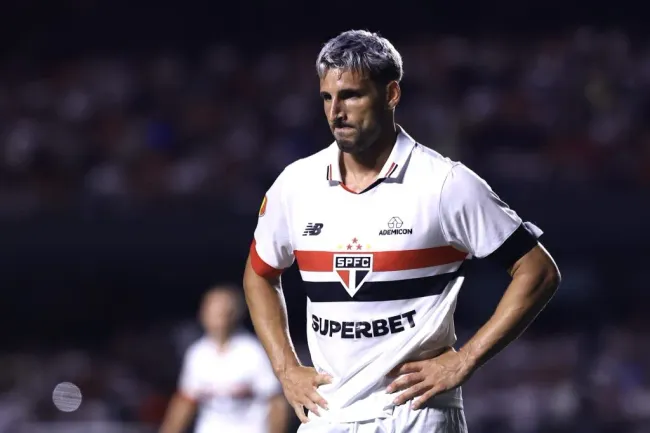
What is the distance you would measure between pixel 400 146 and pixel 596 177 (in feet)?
32.2

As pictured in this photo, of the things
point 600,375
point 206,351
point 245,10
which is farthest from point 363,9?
point 206,351

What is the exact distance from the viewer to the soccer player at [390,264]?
3430 mm

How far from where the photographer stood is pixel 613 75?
13.4 meters

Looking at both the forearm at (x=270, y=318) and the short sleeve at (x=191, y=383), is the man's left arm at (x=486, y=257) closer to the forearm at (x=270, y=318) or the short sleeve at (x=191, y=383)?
the forearm at (x=270, y=318)

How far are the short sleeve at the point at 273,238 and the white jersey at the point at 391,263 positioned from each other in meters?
0.19

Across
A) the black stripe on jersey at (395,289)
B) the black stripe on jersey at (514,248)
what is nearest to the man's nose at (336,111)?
the black stripe on jersey at (395,289)

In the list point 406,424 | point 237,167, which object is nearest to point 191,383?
point 406,424

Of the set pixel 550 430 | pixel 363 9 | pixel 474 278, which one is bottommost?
pixel 550 430

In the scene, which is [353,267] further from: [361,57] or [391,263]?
[361,57]

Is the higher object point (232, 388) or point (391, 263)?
point (391, 263)

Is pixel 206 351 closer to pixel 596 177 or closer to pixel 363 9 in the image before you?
pixel 596 177

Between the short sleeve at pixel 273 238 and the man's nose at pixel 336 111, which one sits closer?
the man's nose at pixel 336 111

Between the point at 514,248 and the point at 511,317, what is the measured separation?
214mm

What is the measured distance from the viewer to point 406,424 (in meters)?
3.48
